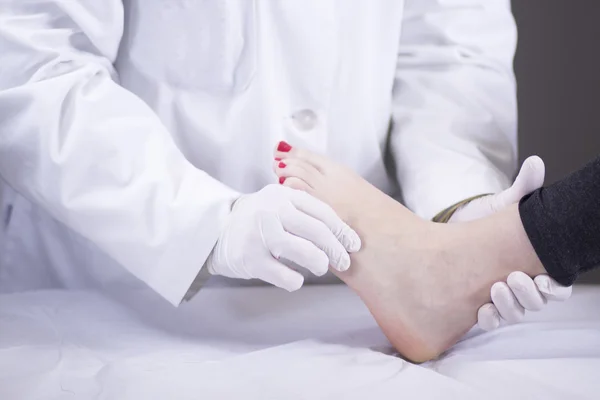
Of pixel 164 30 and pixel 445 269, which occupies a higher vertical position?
pixel 164 30

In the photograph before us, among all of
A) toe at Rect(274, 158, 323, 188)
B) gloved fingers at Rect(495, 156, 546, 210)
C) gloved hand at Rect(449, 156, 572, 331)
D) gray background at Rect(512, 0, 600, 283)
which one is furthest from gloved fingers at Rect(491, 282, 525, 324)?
gray background at Rect(512, 0, 600, 283)

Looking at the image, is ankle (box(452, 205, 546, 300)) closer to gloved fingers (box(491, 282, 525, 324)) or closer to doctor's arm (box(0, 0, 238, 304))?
gloved fingers (box(491, 282, 525, 324))

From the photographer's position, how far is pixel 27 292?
97cm

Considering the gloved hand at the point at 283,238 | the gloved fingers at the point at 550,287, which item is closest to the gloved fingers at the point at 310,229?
the gloved hand at the point at 283,238

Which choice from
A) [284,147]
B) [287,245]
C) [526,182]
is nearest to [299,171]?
[284,147]

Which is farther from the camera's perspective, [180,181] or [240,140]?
[240,140]

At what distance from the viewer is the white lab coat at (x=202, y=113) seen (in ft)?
2.73

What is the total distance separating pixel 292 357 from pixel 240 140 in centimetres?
34

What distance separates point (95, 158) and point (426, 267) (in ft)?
1.27

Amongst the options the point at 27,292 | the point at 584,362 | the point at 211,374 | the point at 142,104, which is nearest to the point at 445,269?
the point at 584,362

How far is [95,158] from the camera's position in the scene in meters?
0.83

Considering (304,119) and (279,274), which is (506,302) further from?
(304,119)

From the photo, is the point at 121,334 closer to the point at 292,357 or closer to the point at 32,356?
the point at 32,356

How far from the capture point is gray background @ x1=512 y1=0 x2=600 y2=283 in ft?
5.10
